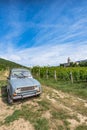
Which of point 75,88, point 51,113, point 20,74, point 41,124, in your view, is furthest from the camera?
point 75,88

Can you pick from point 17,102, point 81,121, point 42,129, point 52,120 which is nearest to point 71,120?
point 81,121

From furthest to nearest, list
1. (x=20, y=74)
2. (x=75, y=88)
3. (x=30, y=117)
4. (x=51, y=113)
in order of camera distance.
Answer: (x=75, y=88) < (x=20, y=74) < (x=51, y=113) < (x=30, y=117)

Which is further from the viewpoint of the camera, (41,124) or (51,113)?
(51,113)

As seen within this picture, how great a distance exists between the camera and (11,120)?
6.14 metres


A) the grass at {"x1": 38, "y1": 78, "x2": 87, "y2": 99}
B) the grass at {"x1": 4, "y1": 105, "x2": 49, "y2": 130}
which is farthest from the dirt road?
the grass at {"x1": 38, "y1": 78, "x2": 87, "y2": 99}

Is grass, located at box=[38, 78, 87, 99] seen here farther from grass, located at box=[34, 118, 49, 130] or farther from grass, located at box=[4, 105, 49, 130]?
grass, located at box=[34, 118, 49, 130]

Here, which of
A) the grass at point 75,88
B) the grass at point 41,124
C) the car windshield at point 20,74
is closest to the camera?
the grass at point 41,124

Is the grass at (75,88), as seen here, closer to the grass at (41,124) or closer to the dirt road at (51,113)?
the dirt road at (51,113)

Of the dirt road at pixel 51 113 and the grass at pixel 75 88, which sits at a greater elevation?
the grass at pixel 75 88

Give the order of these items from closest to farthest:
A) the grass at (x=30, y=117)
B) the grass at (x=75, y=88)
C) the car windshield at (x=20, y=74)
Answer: the grass at (x=30, y=117)
the car windshield at (x=20, y=74)
the grass at (x=75, y=88)

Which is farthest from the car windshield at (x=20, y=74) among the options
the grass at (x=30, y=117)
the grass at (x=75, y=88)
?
the grass at (x=75, y=88)

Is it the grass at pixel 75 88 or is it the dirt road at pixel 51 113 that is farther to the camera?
the grass at pixel 75 88

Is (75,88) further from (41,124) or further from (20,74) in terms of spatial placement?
(41,124)

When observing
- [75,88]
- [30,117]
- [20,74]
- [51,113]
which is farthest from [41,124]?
[75,88]
